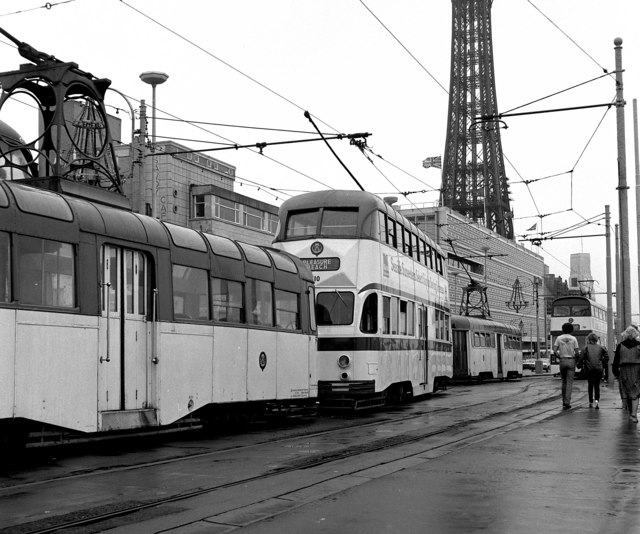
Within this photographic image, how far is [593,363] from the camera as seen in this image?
736 inches

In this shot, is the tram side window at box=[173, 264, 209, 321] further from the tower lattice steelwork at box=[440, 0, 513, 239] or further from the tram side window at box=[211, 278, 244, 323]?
the tower lattice steelwork at box=[440, 0, 513, 239]

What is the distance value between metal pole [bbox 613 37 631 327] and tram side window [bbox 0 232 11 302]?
18.0m

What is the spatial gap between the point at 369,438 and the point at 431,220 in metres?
80.8

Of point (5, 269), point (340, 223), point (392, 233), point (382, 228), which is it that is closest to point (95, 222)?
point (5, 269)

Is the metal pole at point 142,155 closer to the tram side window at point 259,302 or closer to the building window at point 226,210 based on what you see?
the tram side window at point 259,302

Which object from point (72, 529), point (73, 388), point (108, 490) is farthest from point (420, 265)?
point (72, 529)

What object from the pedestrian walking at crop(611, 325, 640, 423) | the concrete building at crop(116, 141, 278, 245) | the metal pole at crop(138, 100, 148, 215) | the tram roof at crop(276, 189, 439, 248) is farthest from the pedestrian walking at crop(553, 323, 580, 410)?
the concrete building at crop(116, 141, 278, 245)

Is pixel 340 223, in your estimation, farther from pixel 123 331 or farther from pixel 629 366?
pixel 123 331

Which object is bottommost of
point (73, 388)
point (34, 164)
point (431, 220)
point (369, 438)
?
point (369, 438)

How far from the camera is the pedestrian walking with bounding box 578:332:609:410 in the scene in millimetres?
18672

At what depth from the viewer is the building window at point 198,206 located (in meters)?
51.4

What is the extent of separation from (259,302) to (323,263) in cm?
398

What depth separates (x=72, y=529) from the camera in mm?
6520

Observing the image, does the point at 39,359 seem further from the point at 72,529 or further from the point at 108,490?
the point at 72,529
